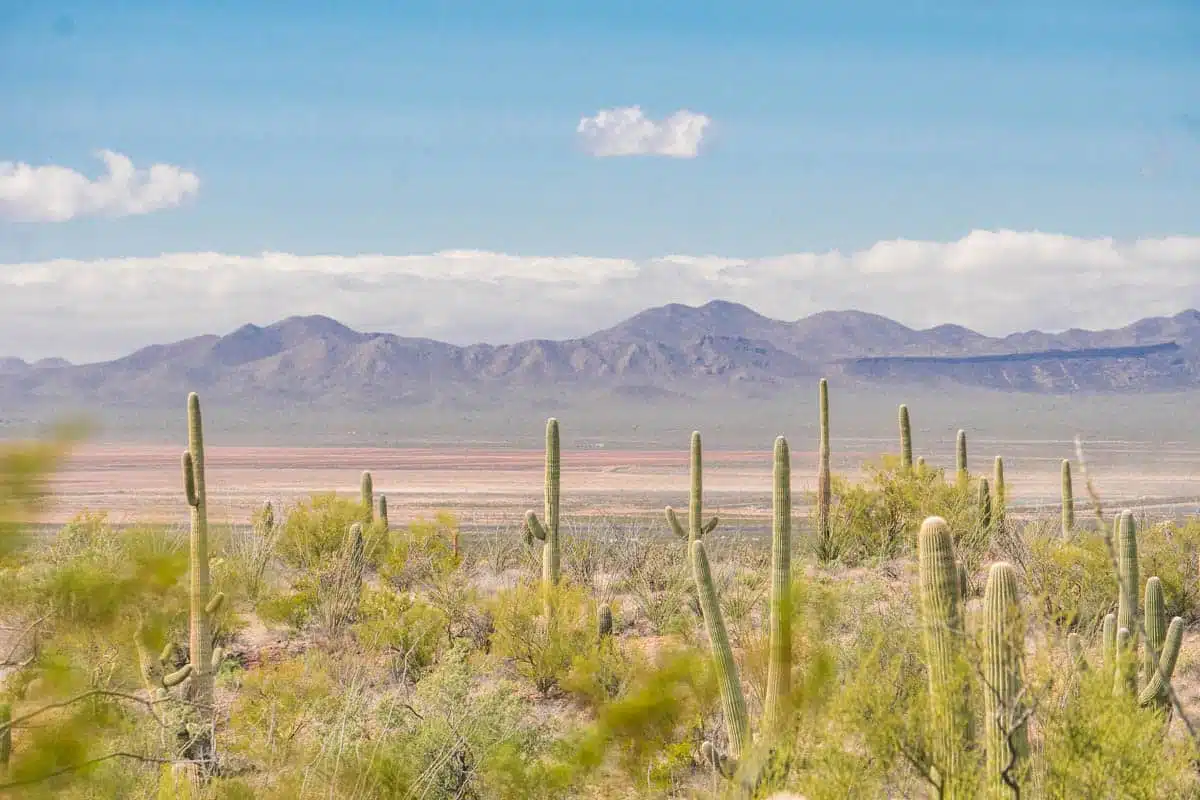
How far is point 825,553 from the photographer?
925 inches

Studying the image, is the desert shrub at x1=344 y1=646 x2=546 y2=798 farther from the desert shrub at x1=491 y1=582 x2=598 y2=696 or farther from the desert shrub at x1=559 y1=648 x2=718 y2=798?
the desert shrub at x1=491 y1=582 x2=598 y2=696

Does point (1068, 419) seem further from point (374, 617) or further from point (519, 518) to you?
point (374, 617)

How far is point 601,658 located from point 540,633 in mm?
1473

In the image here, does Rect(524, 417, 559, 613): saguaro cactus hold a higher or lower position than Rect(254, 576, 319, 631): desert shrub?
higher

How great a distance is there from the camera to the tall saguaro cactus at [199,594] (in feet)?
43.4

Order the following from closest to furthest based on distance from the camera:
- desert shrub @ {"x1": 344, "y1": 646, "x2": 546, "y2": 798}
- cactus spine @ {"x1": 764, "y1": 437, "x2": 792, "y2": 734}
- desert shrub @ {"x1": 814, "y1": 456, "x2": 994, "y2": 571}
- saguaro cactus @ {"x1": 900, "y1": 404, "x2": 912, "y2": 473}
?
desert shrub @ {"x1": 344, "y1": 646, "x2": 546, "y2": 798} → cactus spine @ {"x1": 764, "y1": 437, "x2": 792, "y2": 734} → desert shrub @ {"x1": 814, "y1": 456, "x2": 994, "y2": 571} → saguaro cactus @ {"x1": 900, "y1": 404, "x2": 912, "y2": 473}

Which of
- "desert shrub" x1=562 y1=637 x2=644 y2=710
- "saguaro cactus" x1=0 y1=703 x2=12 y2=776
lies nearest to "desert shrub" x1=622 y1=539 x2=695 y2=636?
"desert shrub" x1=562 y1=637 x2=644 y2=710

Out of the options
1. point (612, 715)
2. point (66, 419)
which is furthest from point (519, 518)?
point (66, 419)

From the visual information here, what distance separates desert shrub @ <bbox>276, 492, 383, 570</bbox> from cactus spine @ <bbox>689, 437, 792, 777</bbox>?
33.3ft

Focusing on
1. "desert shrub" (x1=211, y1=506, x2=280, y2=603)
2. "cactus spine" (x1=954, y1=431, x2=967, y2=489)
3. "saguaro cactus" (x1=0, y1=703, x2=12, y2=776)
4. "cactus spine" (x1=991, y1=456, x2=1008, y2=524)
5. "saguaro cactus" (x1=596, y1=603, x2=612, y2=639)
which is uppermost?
"saguaro cactus" (x1=0, y1=703, x2=12, y2=776)

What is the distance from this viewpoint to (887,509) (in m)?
23.8

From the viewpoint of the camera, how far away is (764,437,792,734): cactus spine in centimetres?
1118

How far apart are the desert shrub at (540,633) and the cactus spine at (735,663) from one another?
2831 mm

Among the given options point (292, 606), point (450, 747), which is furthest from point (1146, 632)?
point (292, 606)
